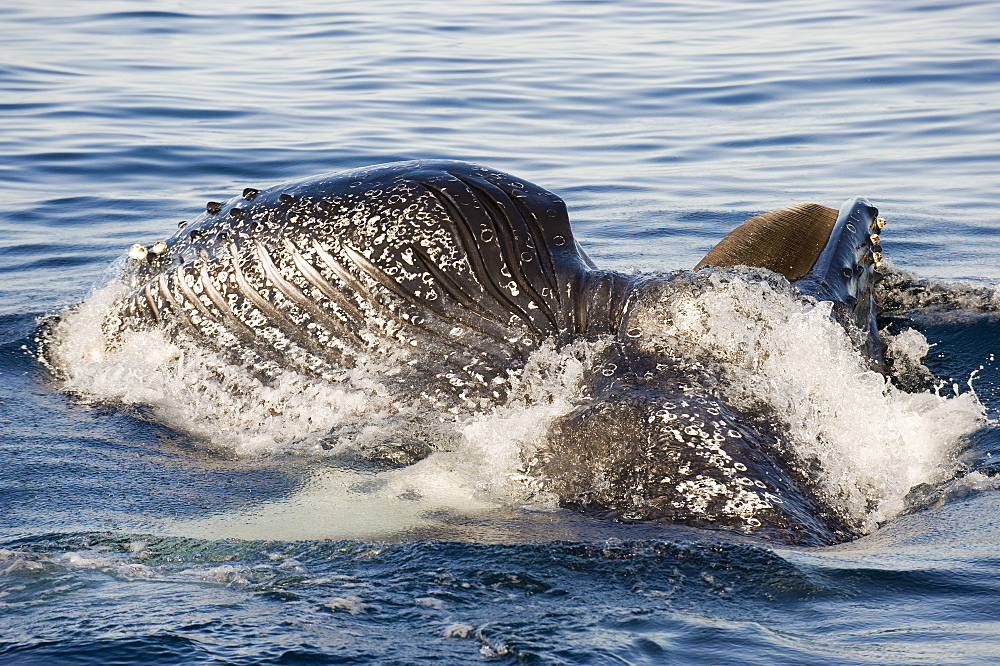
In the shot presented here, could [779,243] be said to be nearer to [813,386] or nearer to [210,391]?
[813,386]

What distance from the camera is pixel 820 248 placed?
6219mm

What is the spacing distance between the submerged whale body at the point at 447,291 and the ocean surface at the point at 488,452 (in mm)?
244

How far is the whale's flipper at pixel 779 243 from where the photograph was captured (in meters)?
6.14

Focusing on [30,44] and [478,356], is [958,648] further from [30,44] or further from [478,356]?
[30,44]

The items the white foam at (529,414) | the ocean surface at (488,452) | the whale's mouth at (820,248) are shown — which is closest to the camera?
the ocean surface at (488,452)

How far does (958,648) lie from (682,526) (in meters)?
1.14

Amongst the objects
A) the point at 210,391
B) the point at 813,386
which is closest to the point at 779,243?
the point at 813,386

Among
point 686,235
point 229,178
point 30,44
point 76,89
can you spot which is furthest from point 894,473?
point 30,44

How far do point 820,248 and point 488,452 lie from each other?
2379mm

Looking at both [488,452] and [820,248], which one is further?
[820,248]

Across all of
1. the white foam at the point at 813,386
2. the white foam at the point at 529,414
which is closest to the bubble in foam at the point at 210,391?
the white foam at the point at 529,414

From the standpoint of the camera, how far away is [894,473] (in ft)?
15.4

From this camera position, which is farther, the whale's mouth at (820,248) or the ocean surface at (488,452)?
the whale's mouth at (820,248)

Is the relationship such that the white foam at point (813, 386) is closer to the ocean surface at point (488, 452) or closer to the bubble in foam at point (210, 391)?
the ocean surface at point (488, 452)
